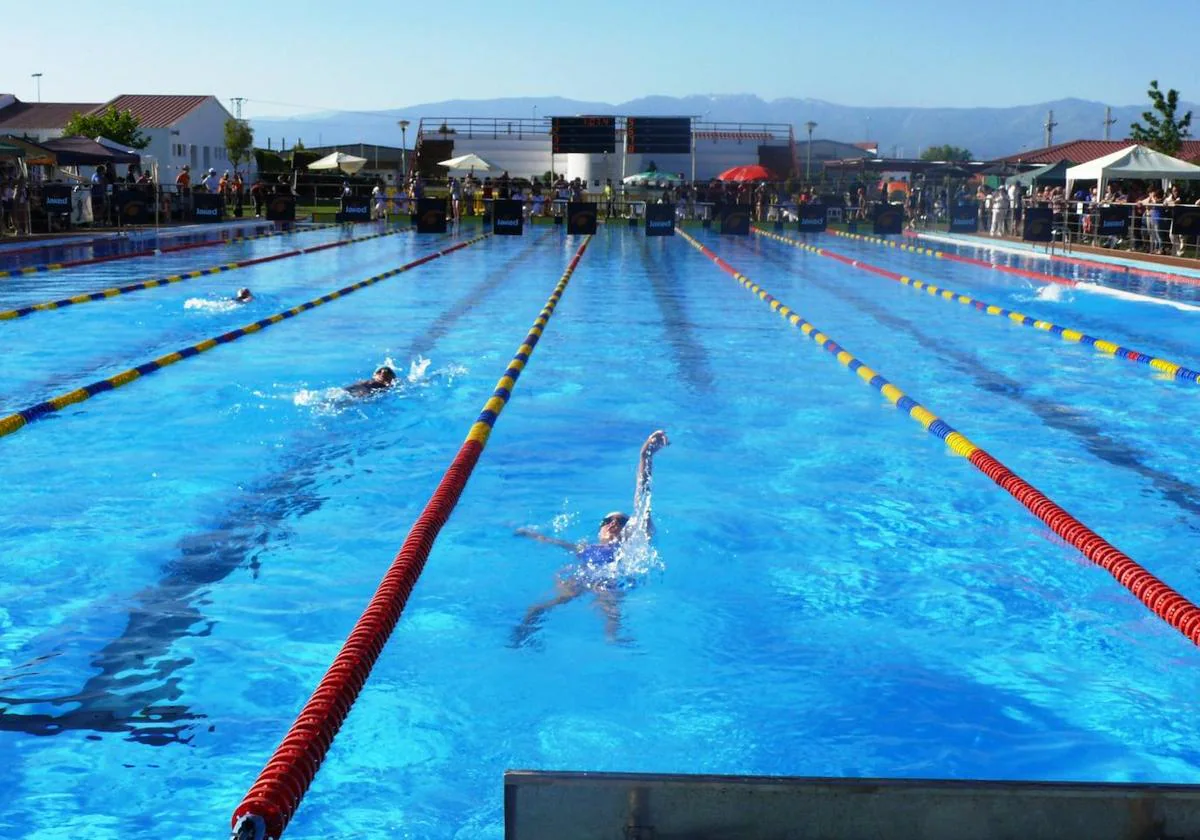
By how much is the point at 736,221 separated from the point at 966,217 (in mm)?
5432

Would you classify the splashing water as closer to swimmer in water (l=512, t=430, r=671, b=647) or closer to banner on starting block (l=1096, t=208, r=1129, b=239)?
swimmer in water (l=512, t=430, r=671, b=647)

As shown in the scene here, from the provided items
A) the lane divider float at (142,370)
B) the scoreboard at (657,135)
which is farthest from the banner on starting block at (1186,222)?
the scoreboard at (657,135)

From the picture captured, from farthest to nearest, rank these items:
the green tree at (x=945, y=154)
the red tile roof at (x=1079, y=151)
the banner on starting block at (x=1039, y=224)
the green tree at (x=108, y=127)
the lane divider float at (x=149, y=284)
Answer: the green tree at (x=945, y=154), the green tree at (x=108, y=127), the red tile roof at (x=1079, y=151), the banner on starting block at (x=1039, y=224), the lane divider float at (x=149, y=284)

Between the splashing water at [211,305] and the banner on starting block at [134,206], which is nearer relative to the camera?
the splashing water at [211,305]

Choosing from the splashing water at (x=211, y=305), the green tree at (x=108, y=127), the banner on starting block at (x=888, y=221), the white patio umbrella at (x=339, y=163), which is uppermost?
the green tree at (x=108, y=127)

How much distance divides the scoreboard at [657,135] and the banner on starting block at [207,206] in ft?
39.0

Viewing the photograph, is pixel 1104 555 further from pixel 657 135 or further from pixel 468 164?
pixel 468 164

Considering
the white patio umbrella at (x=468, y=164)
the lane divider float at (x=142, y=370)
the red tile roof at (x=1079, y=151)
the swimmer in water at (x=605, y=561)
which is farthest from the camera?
the red tile roof at (x=1079, y=151)

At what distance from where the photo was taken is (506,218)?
27703 mm

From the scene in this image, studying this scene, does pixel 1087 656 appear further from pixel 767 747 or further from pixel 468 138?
pixel 468 138

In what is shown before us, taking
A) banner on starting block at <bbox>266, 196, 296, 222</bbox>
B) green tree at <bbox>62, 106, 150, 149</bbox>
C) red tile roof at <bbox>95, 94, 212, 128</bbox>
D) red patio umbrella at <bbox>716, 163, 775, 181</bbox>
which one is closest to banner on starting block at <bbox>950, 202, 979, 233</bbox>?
red patio umbrella at <bbox>716, 163, 775, 181</bbox>

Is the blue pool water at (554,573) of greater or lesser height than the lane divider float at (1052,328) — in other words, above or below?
below

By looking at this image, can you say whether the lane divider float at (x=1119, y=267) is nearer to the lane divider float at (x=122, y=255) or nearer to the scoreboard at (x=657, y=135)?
the scoreboard at (x=657, y=135)

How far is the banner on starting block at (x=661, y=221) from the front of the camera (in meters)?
27.7
